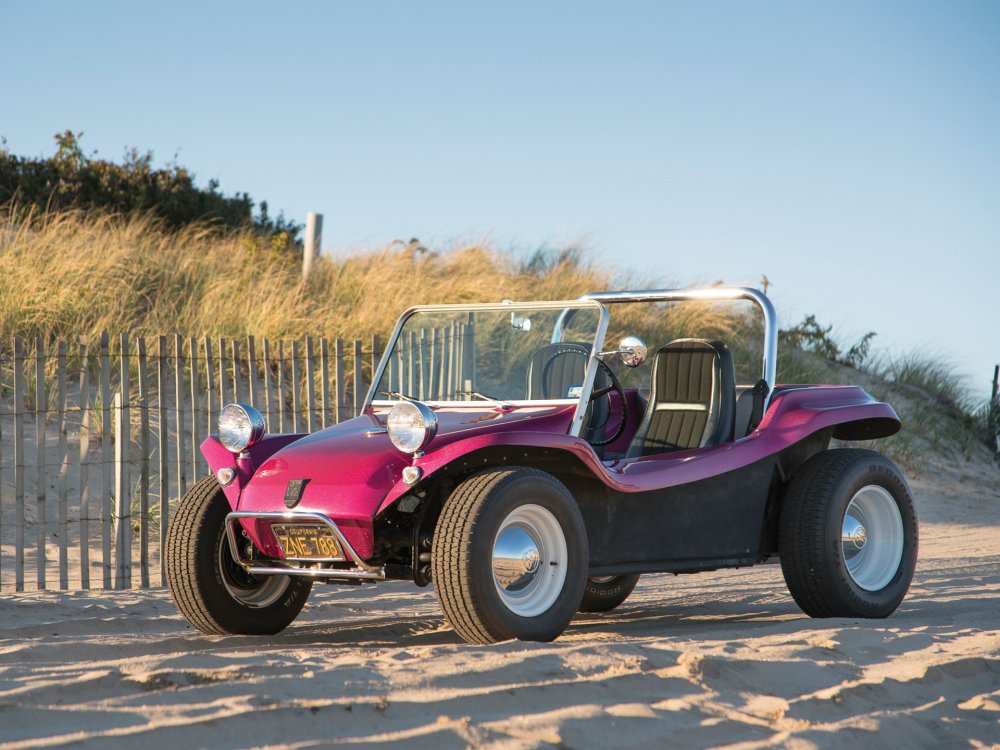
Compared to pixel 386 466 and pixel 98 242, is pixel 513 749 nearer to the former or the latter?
pixel 386 466

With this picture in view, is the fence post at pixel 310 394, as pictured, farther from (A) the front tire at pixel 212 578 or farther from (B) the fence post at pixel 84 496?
(A) the front tire at pixel 212 578

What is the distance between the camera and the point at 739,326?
17719 millimetres

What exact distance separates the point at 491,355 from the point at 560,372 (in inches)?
19.4

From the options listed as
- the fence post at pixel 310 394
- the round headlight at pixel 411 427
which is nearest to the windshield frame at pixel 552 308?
the round headlight at pixel 411 427

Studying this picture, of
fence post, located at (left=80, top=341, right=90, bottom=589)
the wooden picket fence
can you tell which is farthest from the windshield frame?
fence post, located at (left=80, top=341, right=90, bottom=589)

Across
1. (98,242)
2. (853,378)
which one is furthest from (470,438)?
(853,378)

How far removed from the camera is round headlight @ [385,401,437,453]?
518 cm

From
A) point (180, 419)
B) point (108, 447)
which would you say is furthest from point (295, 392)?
point (108, 447)

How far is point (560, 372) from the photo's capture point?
6188mm

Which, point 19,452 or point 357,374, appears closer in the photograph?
point 19,452

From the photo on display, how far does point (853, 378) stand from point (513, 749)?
1706 cm

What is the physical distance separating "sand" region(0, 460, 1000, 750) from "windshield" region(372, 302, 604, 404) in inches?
44.7

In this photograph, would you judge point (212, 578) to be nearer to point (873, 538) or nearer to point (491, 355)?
point (491, 355)

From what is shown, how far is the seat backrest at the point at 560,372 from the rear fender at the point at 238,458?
1.21 metres
